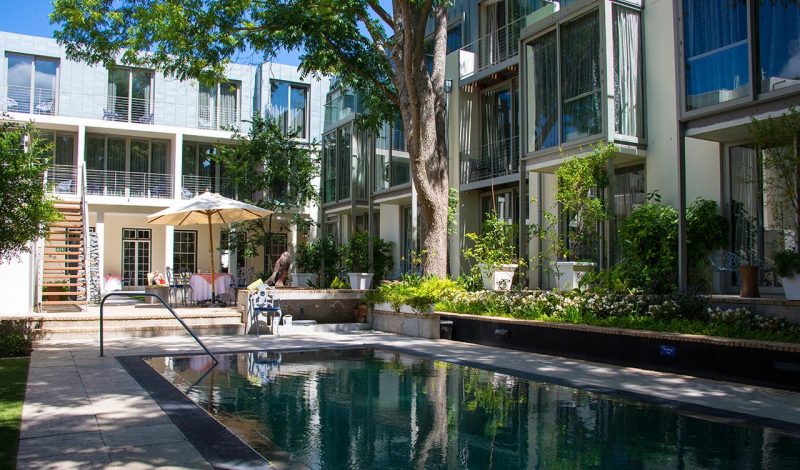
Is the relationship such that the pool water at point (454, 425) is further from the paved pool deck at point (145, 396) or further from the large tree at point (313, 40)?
the large tree at point (313, 40)

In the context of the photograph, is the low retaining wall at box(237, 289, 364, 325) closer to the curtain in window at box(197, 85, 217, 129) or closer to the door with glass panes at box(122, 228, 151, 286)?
the curtain in window at box(197, 85, 217, 129)

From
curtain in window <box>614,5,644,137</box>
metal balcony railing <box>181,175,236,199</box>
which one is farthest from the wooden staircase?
curtain in window <box>614,5,644,137</box>

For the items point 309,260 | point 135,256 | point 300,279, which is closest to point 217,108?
point 135,256

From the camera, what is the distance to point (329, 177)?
75.6 feet

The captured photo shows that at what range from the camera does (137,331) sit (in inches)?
456


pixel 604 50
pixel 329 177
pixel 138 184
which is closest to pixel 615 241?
pixel 604 50

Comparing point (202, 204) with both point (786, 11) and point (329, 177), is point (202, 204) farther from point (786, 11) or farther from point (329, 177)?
point (786, 11)

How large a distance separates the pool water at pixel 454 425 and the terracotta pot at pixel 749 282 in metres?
3.99

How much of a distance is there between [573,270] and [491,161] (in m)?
5.02

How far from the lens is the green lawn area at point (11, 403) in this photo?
4.12 meters

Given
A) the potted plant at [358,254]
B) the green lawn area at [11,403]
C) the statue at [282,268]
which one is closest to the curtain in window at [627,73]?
the statue at [282,268]

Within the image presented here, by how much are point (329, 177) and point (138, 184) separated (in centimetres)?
786

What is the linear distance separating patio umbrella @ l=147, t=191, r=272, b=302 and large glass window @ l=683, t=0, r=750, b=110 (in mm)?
9129

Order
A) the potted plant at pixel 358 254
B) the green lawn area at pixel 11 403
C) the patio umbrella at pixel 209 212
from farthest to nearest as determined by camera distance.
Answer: the potted plant at pixel 358 254
the patio umbrella at pixel 209 212
the green lawn area at pixel 11 403
